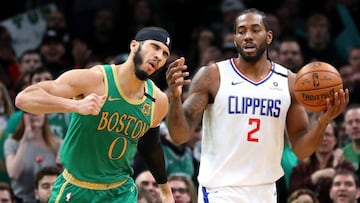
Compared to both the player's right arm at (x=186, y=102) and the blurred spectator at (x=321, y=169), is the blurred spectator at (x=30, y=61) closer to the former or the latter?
the blurred spectator at (x=321, y=169)

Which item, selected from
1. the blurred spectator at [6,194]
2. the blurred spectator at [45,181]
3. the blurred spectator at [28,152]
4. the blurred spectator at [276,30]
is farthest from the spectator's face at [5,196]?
the blurred spectator at [276,30]

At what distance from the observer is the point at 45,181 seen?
392 inches

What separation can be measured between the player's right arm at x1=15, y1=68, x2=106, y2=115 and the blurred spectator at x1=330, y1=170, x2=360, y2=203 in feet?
10.7

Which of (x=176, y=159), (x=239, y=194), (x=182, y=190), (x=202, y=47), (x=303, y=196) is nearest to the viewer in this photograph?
(x=239, y=194)

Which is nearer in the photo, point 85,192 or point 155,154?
point 85,192

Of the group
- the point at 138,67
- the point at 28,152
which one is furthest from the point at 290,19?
the point at 138,67

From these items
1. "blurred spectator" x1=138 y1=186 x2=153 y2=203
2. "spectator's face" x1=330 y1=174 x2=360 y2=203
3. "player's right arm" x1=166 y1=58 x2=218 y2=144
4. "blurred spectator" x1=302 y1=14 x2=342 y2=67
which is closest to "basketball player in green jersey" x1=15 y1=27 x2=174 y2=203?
"player's right arm" x1=166 y1=58 x2=218 y2=144

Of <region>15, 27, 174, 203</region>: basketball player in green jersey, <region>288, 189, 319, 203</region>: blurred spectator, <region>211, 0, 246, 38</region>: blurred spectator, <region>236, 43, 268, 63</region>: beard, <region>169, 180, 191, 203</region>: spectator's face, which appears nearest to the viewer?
<region>15, 27, 174, 203</region>: basketball player in green jersey

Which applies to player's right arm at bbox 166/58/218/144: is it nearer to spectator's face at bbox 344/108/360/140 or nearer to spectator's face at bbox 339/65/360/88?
spectator's face at bbox 344/108/360/140

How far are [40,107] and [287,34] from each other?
24.3ft

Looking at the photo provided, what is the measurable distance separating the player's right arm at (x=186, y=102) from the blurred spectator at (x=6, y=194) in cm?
257

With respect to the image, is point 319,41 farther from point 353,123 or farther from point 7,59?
point 7,59

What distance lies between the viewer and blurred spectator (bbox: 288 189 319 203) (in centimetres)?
967

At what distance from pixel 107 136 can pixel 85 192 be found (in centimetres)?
44
